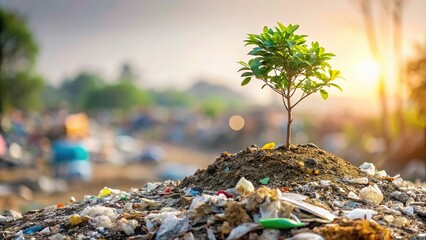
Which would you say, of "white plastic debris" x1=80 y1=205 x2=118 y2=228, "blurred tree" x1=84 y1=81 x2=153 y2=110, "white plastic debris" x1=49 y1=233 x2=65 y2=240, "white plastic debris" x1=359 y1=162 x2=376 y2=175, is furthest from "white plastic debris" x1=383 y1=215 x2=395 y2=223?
"blurred tree" x1=84 y1=81 x2=153 y2=110

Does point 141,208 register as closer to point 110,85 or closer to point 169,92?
point 110,85

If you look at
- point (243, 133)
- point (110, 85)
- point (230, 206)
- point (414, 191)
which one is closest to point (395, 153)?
point (414, 191)

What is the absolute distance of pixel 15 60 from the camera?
6981 cm

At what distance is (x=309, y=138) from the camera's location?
45750 millimetres

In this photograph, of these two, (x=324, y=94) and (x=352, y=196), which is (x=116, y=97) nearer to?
(x=324, y=94)

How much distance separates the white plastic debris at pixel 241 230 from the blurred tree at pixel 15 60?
60509mm

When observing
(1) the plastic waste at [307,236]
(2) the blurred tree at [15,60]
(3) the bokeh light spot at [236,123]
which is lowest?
(1) the plastic waste at [307,236]

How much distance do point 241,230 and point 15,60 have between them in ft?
226

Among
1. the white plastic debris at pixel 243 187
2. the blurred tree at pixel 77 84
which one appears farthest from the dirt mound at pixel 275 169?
the blurred tree at pixel 77 84

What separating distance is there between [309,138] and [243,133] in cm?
1219

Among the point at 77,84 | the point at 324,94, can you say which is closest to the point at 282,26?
the point at 324,94

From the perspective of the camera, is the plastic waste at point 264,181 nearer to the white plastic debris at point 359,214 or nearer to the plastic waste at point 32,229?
A: the white plastic debris at point 359,214

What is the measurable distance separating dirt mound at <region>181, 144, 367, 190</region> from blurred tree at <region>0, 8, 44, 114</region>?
58.8 meters

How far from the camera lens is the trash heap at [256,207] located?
4.40 metres
